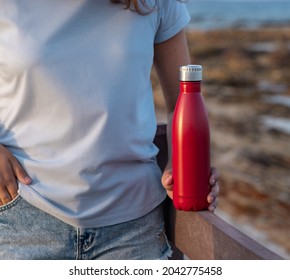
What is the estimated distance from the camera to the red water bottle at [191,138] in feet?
4.99

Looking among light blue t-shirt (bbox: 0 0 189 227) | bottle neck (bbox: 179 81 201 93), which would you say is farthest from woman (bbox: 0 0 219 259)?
bottle neck (bbox: 179 81 201 93)

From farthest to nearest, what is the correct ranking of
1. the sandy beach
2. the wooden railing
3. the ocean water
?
the ocean water < the sandy beach < the wooden railing

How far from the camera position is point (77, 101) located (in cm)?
164

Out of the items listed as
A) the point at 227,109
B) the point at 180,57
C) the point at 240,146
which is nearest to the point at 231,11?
the point at 227,109

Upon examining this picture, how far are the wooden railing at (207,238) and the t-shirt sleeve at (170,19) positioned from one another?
50 centimetres

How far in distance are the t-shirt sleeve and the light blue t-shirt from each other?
0.04 metres

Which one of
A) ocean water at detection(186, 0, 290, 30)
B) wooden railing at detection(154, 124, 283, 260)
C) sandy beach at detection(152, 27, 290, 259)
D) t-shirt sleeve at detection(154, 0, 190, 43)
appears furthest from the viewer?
ocean water at detection(186, 0, 290, 30)

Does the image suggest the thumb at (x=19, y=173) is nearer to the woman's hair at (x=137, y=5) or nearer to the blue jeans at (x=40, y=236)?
the blue jeans at (x=40, y=236)

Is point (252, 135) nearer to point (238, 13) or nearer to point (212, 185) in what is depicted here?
point (212, 185)

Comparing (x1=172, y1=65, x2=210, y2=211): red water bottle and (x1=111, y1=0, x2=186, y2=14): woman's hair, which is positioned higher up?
(x1=111, y1=0, x2=186, y2=14): woman's hair

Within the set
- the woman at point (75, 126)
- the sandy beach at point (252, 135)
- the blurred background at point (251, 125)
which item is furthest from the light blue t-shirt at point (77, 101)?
the sandy beach at point (252, 135)

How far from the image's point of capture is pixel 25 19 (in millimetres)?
1642

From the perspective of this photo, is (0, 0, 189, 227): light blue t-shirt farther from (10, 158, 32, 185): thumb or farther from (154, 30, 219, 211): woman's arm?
(154, 30, 219, 211): woman's arm

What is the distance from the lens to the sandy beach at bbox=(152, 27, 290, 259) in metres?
5.05
